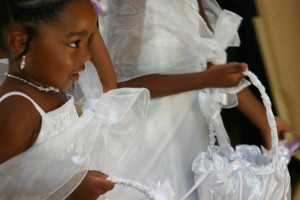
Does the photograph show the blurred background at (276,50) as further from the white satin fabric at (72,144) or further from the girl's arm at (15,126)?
the girl's arm at (15,126)

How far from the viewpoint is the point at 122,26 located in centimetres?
88

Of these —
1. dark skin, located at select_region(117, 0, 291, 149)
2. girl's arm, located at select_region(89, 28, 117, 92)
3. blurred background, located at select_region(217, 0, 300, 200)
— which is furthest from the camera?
blurred background, located at select_region(217, 0, 300, 200)

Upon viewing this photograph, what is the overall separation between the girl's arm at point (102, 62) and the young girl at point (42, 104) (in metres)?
0.12

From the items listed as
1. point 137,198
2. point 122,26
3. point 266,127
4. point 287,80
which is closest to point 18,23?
point 122,26

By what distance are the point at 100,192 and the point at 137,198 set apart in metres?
0.20

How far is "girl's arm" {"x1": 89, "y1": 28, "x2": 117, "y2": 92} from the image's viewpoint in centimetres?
80

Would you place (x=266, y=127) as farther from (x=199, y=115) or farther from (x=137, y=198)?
(x=137, y=198)

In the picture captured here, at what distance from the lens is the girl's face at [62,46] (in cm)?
62

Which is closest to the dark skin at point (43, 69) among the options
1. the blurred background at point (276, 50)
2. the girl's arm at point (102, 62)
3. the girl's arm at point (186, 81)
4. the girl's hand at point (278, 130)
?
the girl's arm at point (102, 62)

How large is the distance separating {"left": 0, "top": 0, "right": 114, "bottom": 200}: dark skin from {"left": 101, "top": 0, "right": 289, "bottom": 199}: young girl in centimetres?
21

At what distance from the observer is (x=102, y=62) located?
2.71ft

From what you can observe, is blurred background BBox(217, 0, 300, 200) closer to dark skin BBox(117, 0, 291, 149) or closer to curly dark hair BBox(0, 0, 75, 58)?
dark skin BBox(117, 0, 291, 149)

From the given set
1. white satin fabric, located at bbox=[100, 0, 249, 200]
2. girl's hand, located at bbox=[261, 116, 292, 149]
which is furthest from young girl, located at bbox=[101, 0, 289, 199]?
girl's hand, located at bbox=[261, 116, 292, 149]

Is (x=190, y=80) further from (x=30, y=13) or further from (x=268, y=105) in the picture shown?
(x=30, y=13)
